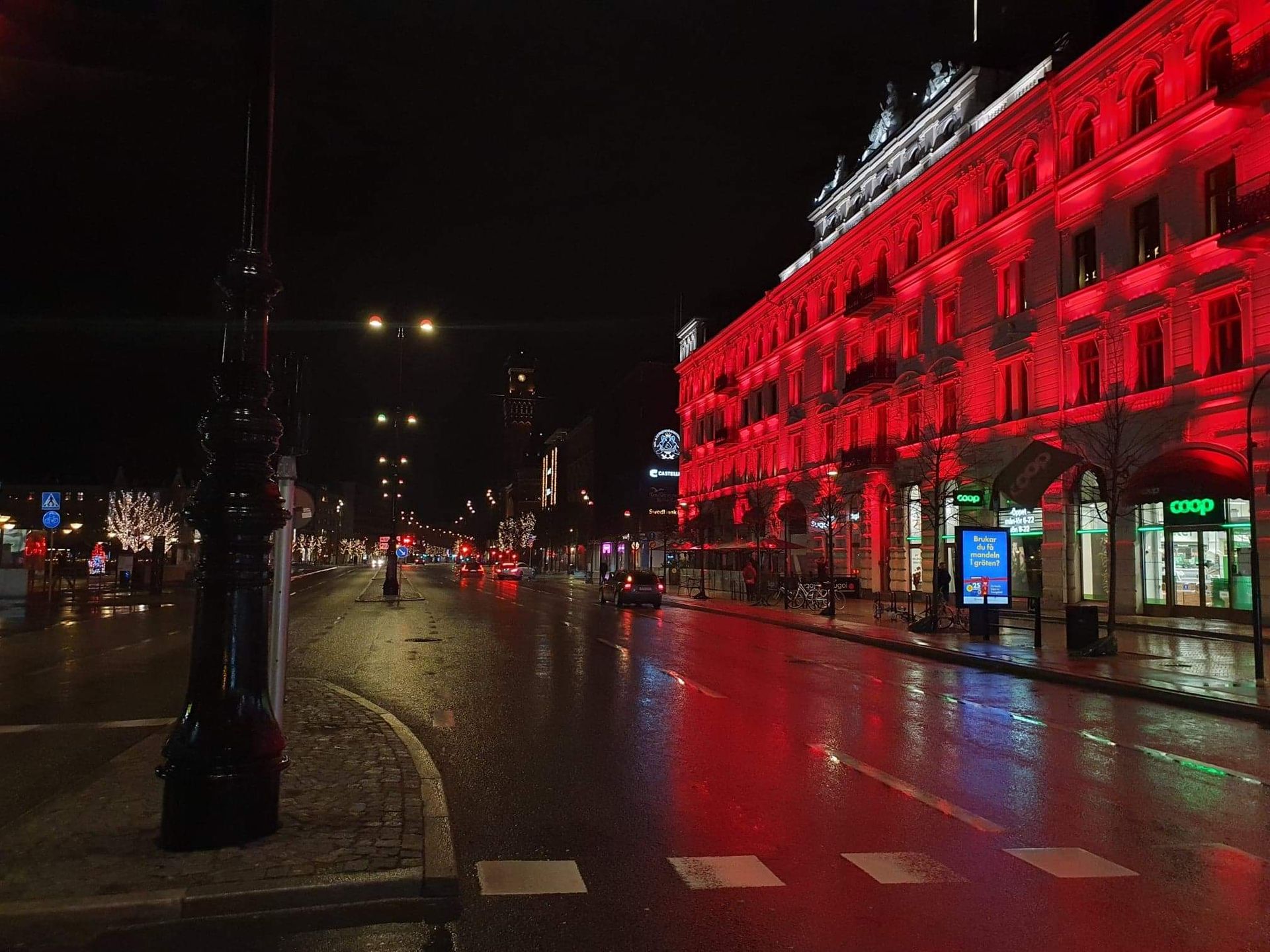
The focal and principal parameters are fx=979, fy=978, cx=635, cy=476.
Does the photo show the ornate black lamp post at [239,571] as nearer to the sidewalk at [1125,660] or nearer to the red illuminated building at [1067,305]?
the sidewalk at [1125,660]

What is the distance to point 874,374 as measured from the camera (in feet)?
133

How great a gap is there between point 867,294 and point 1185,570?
59.5 ft

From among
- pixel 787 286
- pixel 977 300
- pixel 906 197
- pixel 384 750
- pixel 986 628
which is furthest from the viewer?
pixel 787 286

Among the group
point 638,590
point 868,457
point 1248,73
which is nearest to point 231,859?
point 1248,73

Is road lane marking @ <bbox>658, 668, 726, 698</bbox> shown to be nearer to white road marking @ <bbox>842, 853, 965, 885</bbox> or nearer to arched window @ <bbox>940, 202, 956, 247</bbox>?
white road marking @ <bbox>842, 853, 965, 885</bbox>

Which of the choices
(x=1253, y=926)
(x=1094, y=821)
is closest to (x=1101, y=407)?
(x=1094, y=821)

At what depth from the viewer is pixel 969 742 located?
10.3 metres

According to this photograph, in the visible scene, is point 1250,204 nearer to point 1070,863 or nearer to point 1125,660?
point 1125,660

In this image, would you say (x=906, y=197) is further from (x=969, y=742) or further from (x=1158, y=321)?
(x=969, y=742)

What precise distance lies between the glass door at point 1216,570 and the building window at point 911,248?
17232mm

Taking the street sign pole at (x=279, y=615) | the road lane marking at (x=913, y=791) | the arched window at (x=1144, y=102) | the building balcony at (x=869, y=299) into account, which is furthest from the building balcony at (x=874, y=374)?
the street sign pole at (x=279, y=615)

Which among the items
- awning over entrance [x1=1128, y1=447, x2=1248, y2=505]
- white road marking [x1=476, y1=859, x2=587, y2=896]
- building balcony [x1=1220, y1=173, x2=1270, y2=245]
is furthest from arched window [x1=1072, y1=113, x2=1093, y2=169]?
white road marking [x1=476, y1=859, x2=587, y2=896]

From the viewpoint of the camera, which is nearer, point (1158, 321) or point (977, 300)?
point (1158, 321)

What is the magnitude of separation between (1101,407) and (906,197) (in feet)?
46.7
